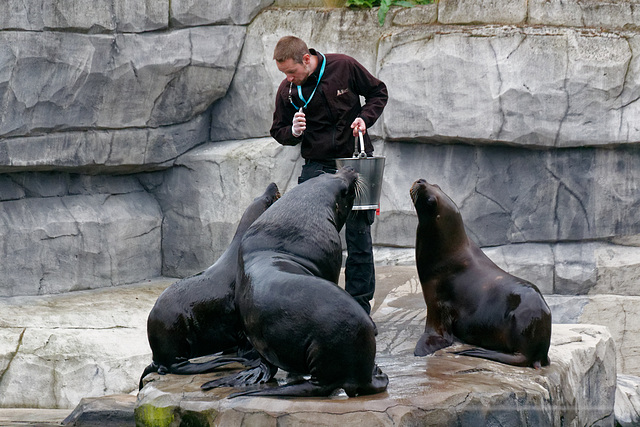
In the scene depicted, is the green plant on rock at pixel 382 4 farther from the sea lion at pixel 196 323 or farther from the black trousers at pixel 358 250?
the sea lion at pixel 196 323

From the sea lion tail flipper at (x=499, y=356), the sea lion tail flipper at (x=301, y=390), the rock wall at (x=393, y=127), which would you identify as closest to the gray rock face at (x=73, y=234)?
the rock wall at (x=393, y=127)

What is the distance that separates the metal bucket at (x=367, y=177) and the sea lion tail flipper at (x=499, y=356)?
38.7 inches

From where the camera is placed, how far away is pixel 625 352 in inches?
309

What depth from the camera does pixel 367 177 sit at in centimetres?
494

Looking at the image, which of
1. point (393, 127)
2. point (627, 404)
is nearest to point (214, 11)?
point (393, 127)

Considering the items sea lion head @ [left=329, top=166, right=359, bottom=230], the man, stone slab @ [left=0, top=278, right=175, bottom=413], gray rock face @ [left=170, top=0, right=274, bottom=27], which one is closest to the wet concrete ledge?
the man

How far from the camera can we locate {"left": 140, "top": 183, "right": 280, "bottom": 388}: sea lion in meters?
4.37

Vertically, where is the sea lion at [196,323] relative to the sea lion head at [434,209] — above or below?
below

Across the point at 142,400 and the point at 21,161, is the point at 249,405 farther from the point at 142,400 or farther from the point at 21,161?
the point at 21,161

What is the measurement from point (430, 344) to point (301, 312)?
1334 millimetres

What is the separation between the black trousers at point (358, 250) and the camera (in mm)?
5148

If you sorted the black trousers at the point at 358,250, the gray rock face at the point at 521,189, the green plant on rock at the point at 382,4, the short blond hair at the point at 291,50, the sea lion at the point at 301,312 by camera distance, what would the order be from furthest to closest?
1. the green plant on rock at the point at 382,4
2. the gray rock face at the point at 521,189
3. the black trousers at the point at 358,250
4. the short blond hair at the point at 291,50
5. the sea lion at the point at 301,312

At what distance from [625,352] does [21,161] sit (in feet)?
18.5

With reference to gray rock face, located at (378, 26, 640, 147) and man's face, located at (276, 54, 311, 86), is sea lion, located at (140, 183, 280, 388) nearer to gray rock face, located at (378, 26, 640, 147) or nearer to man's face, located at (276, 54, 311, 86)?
man's face, located at (276, 54, 311, 86)
